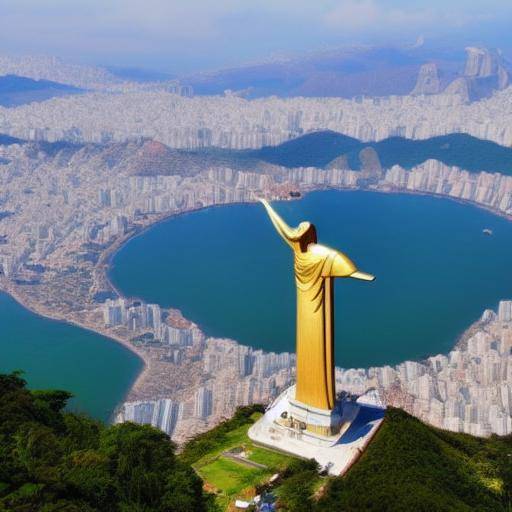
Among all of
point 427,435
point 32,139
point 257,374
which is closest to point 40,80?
point 32,139

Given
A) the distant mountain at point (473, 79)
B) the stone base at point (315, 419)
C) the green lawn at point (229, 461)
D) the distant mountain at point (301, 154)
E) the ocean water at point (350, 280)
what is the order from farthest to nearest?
1. the distant mountain at point (473, 79)
2. the distant mountain at point (301, 154)
3. the ocean water at point (350, 280)
4. the stone base at point (315, 419)
5. the green lawn at point (229, 461)

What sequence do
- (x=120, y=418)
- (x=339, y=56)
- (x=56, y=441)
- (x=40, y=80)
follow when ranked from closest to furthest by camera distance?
(x=56, y=441) → (x=120, y=418) → (x=40, y=80) → (x=339, y=56)

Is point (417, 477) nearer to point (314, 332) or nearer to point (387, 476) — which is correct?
point (387, 476)

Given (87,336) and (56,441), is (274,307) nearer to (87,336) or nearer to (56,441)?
(87,336)

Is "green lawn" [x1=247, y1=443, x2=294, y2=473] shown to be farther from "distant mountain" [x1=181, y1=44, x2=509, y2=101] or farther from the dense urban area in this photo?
"distant mountain" [x1=181, y1=44, x2=509, y2=101]

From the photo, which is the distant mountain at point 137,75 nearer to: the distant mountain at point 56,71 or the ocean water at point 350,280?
the distant mountain at point 56,71

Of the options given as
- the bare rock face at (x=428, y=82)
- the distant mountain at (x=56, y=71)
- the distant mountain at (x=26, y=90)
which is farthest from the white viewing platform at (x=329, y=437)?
the distant mountain at (x=56, y=71)

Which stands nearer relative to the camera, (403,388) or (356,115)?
(403,388)
